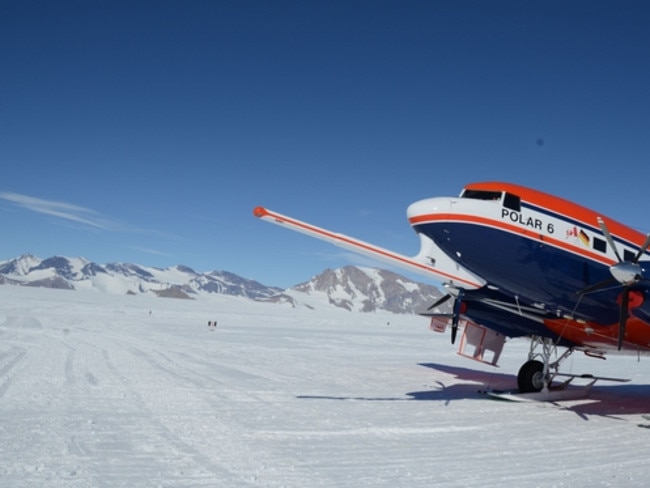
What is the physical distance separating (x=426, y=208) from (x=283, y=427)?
21.2 ft

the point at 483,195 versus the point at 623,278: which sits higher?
the point at 483,195

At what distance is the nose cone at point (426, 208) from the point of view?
13.5 m

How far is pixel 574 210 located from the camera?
14.6m

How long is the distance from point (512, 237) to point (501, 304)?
357 centimetres

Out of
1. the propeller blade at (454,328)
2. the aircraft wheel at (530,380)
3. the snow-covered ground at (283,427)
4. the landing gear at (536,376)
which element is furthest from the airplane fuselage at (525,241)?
the aircraft wheel at (530,380)

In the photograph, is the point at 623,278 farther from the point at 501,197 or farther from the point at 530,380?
the point at 530,380

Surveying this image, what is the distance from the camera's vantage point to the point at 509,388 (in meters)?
19.9

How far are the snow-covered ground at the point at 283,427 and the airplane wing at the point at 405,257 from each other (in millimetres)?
3609

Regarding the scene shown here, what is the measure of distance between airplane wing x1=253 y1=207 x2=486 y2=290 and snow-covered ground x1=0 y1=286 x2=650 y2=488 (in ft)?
11.8

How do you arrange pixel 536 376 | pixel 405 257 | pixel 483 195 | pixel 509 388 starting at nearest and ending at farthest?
pixel 483 195
pixel 405 257
pixel 536 376
pixel 509 388

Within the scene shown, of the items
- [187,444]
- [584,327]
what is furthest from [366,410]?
[584,327]

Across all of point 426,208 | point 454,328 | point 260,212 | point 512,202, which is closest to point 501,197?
point 512,202

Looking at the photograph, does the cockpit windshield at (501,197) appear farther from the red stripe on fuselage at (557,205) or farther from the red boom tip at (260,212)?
the red boom tip at (260,212)

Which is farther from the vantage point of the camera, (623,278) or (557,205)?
(557,205)
